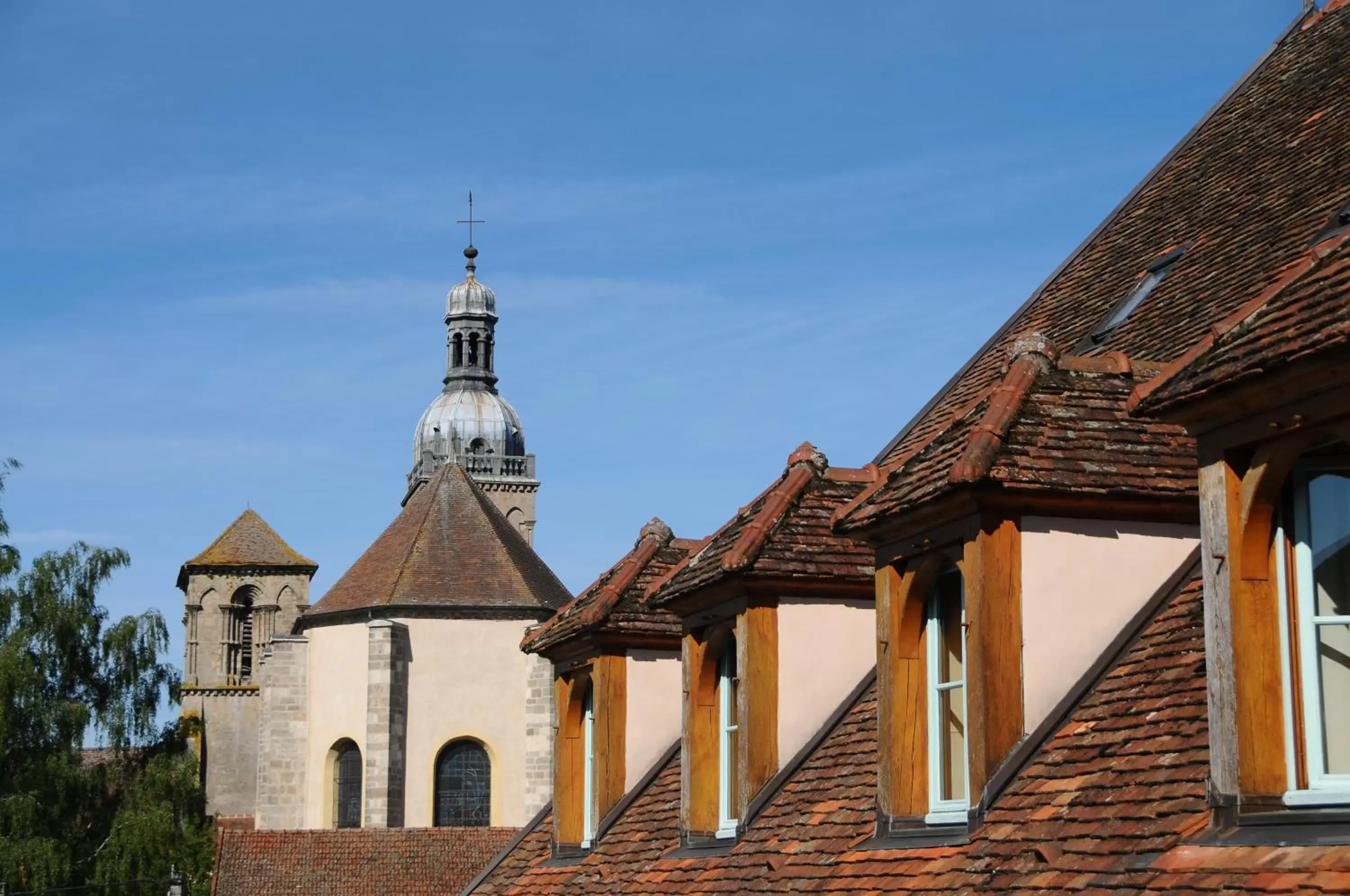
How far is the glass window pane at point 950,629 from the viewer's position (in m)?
7.78

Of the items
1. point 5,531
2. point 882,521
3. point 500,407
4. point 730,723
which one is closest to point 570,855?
point 730,723

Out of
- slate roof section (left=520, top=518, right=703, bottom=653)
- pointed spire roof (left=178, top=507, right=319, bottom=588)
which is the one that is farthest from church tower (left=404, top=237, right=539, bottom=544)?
slate roof section (left=520, top=518, right=703, bottom=653)

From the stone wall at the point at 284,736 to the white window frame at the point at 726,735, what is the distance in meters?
45.1

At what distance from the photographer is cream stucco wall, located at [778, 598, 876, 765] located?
9859mm

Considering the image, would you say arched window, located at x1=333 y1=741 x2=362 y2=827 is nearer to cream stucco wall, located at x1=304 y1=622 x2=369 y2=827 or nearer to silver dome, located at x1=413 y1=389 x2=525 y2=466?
cream stucco wall, located at x1=304 y1=622 x2=369 y2=827

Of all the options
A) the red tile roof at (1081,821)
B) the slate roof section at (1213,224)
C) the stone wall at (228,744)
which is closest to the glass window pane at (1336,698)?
the red tile roof at (1081,821)

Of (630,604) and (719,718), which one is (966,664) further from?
(630,604)

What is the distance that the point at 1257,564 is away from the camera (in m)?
5.70

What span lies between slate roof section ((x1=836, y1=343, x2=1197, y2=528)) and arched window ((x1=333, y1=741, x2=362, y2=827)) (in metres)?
47.0

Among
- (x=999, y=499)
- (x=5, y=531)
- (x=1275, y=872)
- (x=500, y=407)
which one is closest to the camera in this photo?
(x=1275, y=872)

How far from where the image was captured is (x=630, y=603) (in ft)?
41.7

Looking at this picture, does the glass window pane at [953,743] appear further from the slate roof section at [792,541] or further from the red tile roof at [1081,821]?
the slate roof section at [792,541]

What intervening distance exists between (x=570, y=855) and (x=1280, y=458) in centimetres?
776

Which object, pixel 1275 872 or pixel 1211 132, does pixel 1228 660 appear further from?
pixel 1211 132
